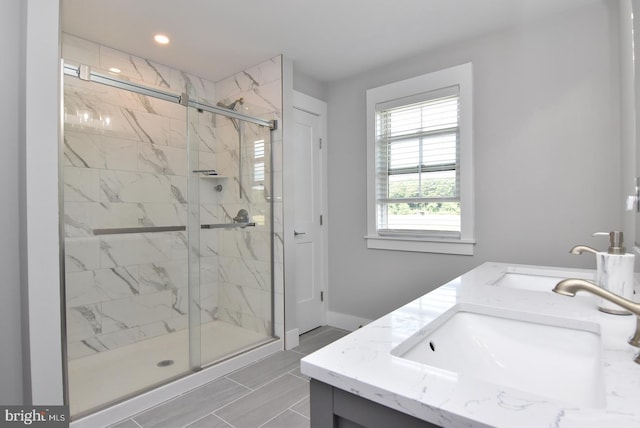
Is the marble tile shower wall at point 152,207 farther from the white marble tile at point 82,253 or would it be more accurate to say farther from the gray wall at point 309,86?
the gray wall at point 309,86

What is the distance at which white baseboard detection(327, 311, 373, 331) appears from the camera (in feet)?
10.4

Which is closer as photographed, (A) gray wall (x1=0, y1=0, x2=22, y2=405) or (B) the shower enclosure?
(A) gray wall (x1=0, y1=0, x2=22, y2=405)

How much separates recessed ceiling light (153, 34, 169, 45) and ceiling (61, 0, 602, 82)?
46 mm

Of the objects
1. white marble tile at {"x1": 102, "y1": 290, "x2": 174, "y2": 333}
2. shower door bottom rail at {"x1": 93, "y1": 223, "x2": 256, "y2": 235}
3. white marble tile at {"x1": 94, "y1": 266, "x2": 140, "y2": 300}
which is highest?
shower door bottom rail at {"x1": 93, "y1": 223, "x2": 256, "y2": 235}

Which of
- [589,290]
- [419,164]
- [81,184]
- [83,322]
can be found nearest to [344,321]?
[419,164]

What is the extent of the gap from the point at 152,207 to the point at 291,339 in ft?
5.41

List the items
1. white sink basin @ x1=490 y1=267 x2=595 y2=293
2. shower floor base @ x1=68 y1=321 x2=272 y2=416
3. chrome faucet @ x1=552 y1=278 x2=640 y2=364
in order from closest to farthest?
chrome faucet @ x1=552 y1=278 x2=640 y2=364 → white sink basin @ x1=490 y1=267 x2=595 y2=293 → shower floor base @ x1=68 y1=321 x2=272 y2=416

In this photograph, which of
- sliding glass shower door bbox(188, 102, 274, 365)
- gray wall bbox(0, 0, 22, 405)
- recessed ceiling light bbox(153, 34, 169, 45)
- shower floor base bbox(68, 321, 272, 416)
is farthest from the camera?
sliding glass shower door bbox(188, 102, 274, 365)

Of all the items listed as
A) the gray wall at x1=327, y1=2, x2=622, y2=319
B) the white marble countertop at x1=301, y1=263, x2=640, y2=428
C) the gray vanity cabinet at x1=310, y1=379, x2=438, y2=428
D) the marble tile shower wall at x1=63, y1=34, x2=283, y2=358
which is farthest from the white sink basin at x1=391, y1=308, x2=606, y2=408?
the marble tile shower wall at x1=63, y1=34, x2=283, y2=358

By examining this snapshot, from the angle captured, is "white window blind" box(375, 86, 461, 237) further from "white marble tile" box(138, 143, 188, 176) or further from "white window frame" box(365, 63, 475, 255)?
"white marble tile" box(138, 143, 188, 176)

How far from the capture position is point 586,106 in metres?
2.07

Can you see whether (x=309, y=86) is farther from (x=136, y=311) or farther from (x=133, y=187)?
(x=136, y=311)

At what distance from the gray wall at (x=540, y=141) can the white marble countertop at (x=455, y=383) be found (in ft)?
4.65

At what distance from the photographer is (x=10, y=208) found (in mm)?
1520
